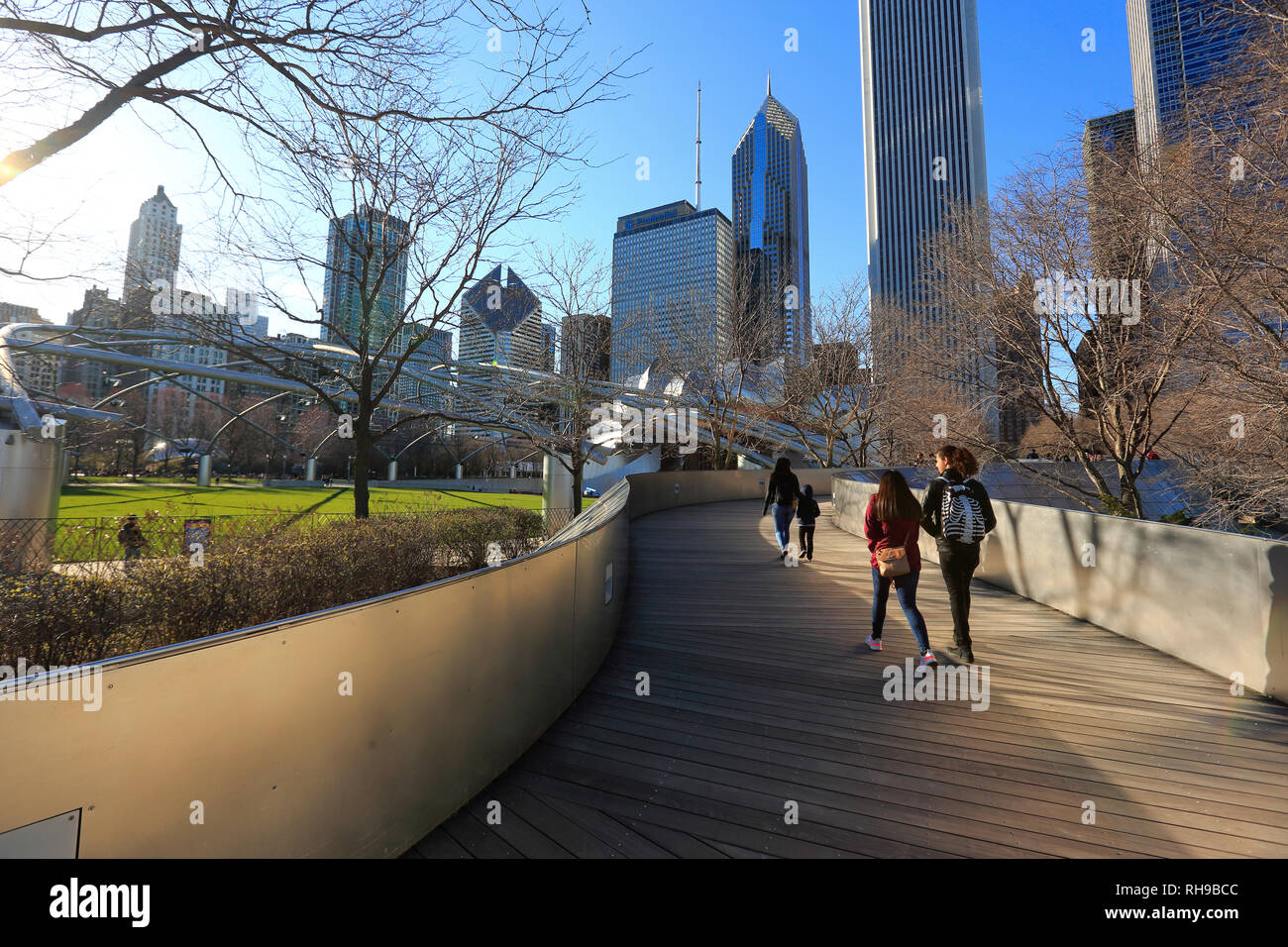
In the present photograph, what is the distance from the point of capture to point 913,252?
45031 millimetres

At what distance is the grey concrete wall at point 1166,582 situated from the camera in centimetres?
432

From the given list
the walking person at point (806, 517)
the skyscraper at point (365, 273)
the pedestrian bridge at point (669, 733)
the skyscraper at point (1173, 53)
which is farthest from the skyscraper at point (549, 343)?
the skyscraper at point (1173, 53)

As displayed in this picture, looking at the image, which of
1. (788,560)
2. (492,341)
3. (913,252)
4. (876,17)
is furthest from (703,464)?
(876,17)

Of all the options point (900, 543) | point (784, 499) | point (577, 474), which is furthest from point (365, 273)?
point (900, 543)

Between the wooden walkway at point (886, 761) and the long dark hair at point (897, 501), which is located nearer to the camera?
the wooden walkway at point (886, 761)

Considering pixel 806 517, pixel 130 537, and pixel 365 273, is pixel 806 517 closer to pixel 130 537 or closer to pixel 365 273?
pixel 365 273

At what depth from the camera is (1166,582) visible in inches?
210

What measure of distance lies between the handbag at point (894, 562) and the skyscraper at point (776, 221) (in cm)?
2254

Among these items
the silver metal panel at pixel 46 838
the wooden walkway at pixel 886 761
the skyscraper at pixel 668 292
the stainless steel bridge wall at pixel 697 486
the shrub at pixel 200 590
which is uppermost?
the skyscraper at pixel 668 292

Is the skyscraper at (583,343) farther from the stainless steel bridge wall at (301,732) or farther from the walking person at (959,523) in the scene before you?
the stainless steel bridge wall at (301,732)

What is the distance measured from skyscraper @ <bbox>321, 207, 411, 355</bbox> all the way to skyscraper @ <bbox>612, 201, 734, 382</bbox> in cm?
977

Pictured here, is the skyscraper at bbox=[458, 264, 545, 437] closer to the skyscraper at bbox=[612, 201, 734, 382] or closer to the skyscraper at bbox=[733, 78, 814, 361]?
the skyscraper at bbox=[612, 201, 734, 382]

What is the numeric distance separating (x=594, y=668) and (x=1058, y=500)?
24.9 m

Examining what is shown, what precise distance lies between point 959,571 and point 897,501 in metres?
0.78
